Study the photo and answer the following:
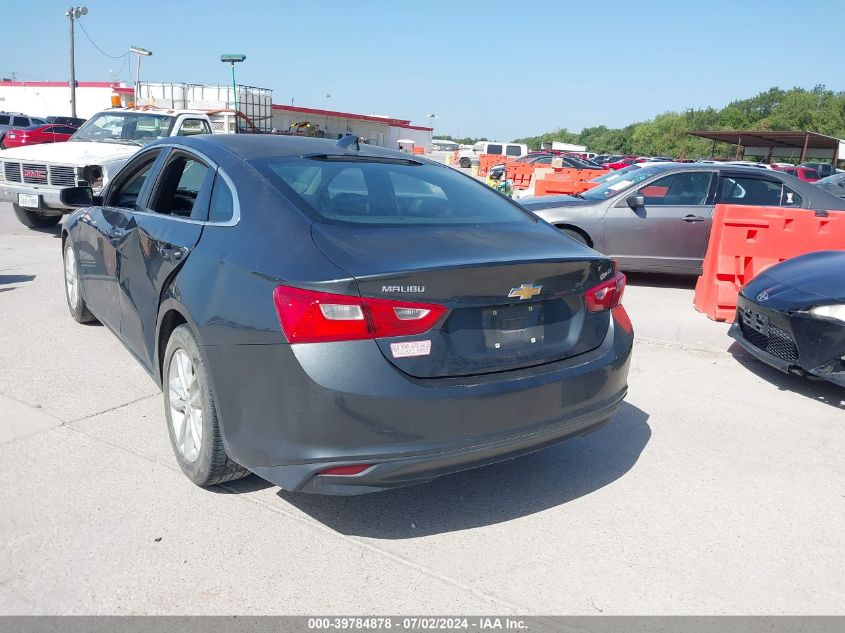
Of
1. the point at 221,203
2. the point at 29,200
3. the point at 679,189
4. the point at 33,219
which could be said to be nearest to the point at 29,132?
the point at 33,219

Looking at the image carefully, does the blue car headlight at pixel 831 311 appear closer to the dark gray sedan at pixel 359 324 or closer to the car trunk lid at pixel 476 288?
the dark gray sedan at pixel 359 324

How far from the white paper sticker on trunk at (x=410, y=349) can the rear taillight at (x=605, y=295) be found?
91 centimetres

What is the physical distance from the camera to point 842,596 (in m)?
2.81

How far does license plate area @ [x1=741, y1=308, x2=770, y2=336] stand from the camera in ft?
17.2

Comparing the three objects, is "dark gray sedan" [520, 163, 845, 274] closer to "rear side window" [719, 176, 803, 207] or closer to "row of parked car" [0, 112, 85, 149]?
"rear side window" [719, 176, 803, 207]

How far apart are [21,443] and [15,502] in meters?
0.69

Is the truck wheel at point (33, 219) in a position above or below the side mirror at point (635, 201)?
Result: below

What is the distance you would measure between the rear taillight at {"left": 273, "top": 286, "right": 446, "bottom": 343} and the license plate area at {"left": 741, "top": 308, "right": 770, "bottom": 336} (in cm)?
361

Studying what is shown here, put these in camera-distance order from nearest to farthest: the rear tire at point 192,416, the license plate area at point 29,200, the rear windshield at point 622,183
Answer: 1. the rear tire at point 192,416
2. the rear windshield at point 622,183
3. the license plate area at point 29,200

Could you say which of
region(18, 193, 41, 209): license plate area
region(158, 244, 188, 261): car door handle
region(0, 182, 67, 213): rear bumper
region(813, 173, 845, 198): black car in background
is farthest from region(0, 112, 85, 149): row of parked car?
region(158, 244, 188, 261): car door handle

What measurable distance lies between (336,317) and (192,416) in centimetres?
113

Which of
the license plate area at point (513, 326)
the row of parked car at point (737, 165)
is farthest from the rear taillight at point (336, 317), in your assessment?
the row of parked car at point (737, 165)

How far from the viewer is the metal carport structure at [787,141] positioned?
40.8m

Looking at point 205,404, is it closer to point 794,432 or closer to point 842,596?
point 842,596
